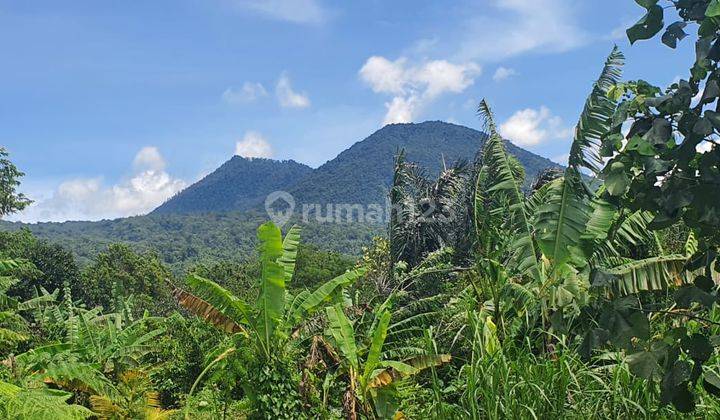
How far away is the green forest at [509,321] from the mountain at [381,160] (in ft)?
335

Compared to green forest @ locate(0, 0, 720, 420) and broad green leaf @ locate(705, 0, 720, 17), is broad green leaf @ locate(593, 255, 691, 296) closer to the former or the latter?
green forest @ locate(0, 0, 720, 420)

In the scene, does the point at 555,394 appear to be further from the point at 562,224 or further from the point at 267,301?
the point at 267,301

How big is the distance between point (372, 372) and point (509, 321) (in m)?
2.36

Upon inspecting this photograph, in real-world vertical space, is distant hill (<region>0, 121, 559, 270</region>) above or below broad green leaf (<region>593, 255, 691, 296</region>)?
above

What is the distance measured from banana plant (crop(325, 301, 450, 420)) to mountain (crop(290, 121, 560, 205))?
10470 centimetres

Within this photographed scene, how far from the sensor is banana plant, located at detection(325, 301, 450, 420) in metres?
6.96

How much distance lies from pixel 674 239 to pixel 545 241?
699 cm

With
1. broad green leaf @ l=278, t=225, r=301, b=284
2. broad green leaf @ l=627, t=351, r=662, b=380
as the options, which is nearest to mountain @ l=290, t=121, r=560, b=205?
broad green leaf @ l=278, t=225, r=301, b=284

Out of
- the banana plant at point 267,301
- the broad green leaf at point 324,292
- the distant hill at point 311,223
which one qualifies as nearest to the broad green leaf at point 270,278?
the banana plant at point 267,301

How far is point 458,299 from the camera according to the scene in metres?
9.43

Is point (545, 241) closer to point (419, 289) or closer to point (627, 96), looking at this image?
point (627, 96)

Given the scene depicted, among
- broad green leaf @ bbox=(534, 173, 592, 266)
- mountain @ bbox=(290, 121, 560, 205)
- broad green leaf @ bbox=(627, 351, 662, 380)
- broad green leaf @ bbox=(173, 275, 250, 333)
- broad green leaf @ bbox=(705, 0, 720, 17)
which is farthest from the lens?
mountain @ bbox=(290, 121, 560, 205)

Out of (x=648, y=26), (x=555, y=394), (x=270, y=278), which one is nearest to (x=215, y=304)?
(x=270, y=278)

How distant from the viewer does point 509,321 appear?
846cm
